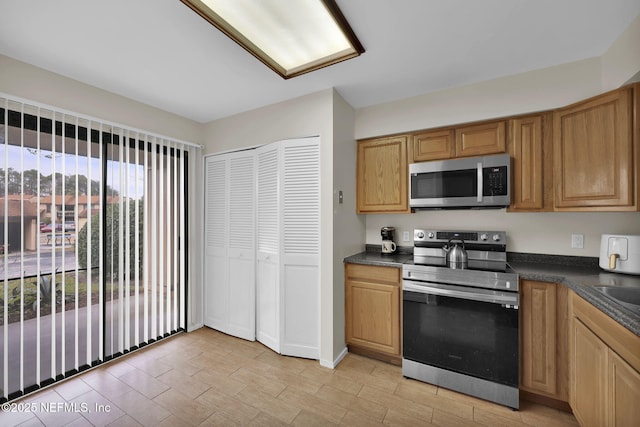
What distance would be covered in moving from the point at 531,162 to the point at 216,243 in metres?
3.22

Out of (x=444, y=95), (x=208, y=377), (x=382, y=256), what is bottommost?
(x=208, y=377)

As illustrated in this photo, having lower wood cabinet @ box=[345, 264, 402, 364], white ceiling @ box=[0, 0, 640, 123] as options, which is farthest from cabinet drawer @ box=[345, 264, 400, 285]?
white ceiling @ box=[0, 0, 640, 123]

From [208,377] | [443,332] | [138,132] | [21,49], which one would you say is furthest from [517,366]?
[21,49]

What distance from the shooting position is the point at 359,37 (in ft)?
5.52

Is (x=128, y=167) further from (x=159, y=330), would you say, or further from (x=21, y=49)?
(x=159, y=330)

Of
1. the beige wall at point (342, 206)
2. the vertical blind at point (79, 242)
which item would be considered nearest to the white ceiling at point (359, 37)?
the beige wall at point (342, 206)

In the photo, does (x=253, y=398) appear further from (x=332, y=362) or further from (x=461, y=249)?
(x=461, y=249)

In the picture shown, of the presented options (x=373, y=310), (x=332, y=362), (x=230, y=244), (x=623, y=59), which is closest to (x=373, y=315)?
(x=373, y=310)

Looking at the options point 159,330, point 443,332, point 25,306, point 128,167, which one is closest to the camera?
point 25,306

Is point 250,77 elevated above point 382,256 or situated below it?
above

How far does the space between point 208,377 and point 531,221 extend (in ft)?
10.1

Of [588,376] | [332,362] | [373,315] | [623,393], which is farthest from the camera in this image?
[373,315]

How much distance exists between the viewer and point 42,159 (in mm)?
1995

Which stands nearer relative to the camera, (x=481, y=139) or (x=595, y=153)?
(x=595, y=153)
